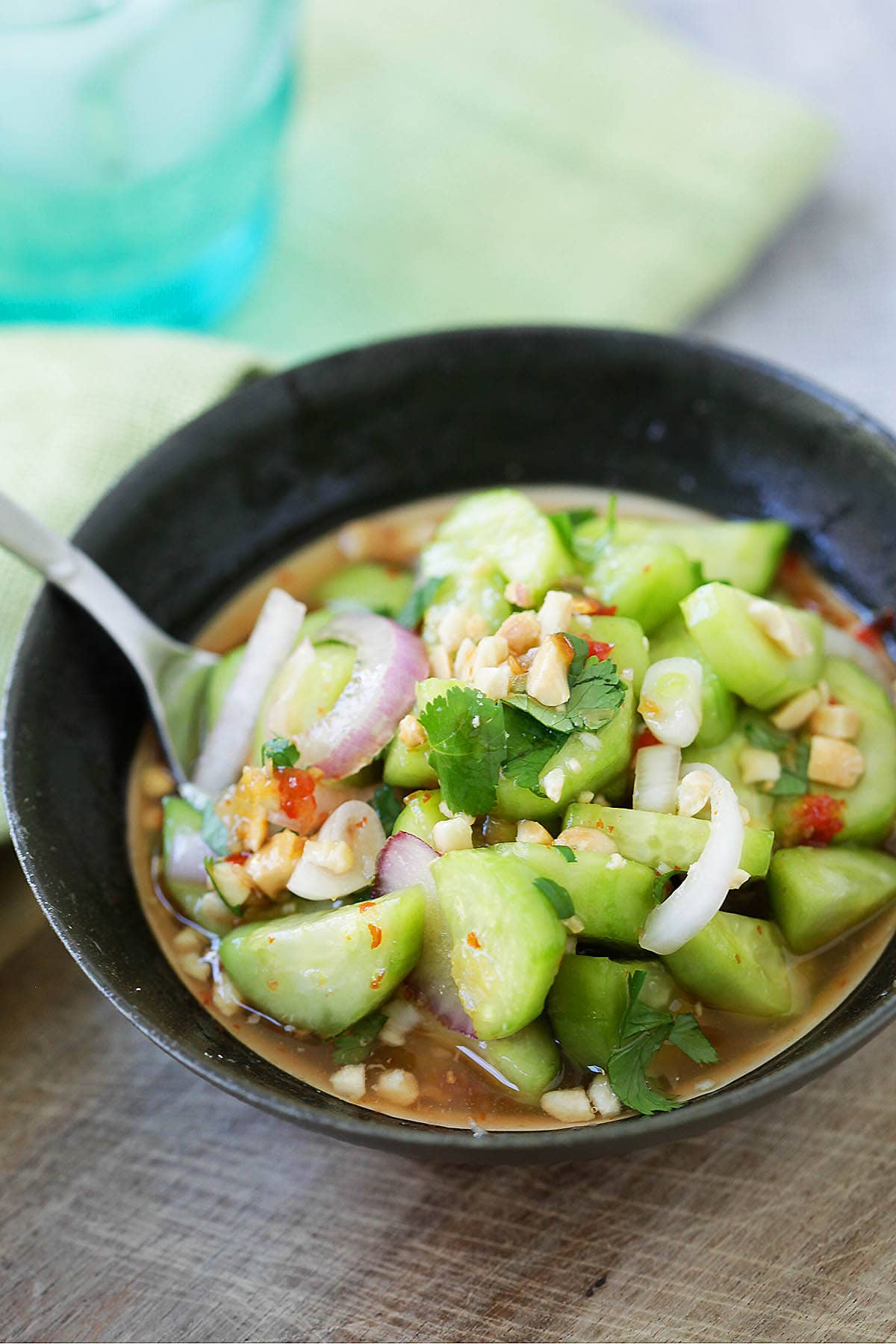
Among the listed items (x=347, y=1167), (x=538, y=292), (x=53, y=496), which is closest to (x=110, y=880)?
(x=347, y=1167)

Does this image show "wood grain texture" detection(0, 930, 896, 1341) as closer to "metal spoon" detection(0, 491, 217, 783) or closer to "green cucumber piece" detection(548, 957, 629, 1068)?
"green cucumber piece" detection(548, 957, 629, 1068)

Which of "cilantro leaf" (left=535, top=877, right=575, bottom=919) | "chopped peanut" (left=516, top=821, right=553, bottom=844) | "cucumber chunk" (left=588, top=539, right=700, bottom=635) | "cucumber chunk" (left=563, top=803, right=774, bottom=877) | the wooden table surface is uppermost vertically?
"cucumber chunk" (left=588, top=539, right=700, bottom=635)

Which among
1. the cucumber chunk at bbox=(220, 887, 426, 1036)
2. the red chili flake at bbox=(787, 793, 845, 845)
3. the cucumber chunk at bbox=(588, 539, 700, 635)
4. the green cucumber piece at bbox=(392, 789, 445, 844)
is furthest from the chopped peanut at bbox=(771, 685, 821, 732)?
the cucumber chunk at bbox=(220, 887, 426, 1036)

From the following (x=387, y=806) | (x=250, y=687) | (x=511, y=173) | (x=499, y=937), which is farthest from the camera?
(x=511, y=173)

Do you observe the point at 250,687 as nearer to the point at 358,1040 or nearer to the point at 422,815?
the point at 422,815

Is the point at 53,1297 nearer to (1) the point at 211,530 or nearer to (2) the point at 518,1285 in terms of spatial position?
(2) the point at 518,1285

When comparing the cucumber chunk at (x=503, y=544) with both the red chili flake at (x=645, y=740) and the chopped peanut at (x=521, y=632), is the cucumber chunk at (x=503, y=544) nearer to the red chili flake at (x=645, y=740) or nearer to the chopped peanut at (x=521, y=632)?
the chopped peanut at (x=521, y=632)

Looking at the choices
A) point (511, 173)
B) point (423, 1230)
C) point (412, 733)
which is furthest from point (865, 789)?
point (511, 173)
